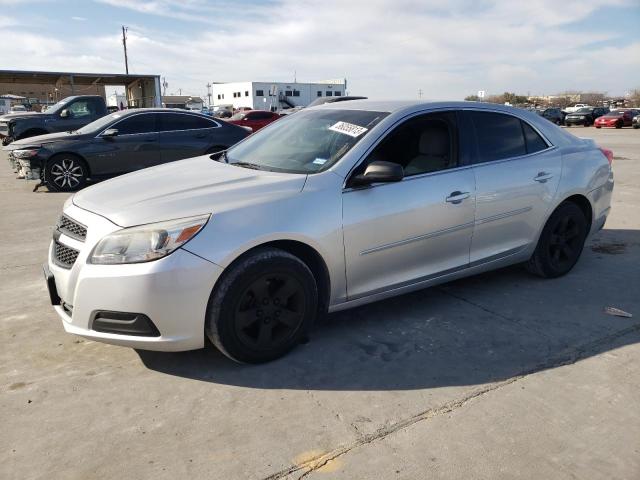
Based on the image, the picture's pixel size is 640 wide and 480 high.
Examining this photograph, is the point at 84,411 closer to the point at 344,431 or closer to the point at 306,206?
the point at 344,431

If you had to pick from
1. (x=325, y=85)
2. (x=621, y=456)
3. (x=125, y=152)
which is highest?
(x=325, y=85)

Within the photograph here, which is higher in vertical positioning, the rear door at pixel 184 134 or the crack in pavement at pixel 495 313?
the rear door at pixel 184 134

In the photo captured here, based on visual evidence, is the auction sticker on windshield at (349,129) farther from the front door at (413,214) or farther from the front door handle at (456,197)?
the front door handle at (456,197)

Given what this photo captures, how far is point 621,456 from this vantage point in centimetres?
241

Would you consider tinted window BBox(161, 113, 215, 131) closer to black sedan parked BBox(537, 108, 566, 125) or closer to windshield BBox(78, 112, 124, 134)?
windshield BBox(78, 112, 124, 134)

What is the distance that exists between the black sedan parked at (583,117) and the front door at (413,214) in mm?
39767

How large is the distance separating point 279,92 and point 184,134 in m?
67.4

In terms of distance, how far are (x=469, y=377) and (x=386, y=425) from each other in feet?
2.36

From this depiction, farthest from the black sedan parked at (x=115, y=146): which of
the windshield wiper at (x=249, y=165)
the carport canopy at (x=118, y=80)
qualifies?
the carport canopy at (x=118, y=80)

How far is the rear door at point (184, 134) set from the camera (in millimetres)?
10141

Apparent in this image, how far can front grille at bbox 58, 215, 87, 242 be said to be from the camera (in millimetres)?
3051

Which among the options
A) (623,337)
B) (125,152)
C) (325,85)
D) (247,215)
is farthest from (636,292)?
(325,85)

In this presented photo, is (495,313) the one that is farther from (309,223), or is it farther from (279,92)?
(279,92)

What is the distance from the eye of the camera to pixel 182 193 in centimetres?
318
